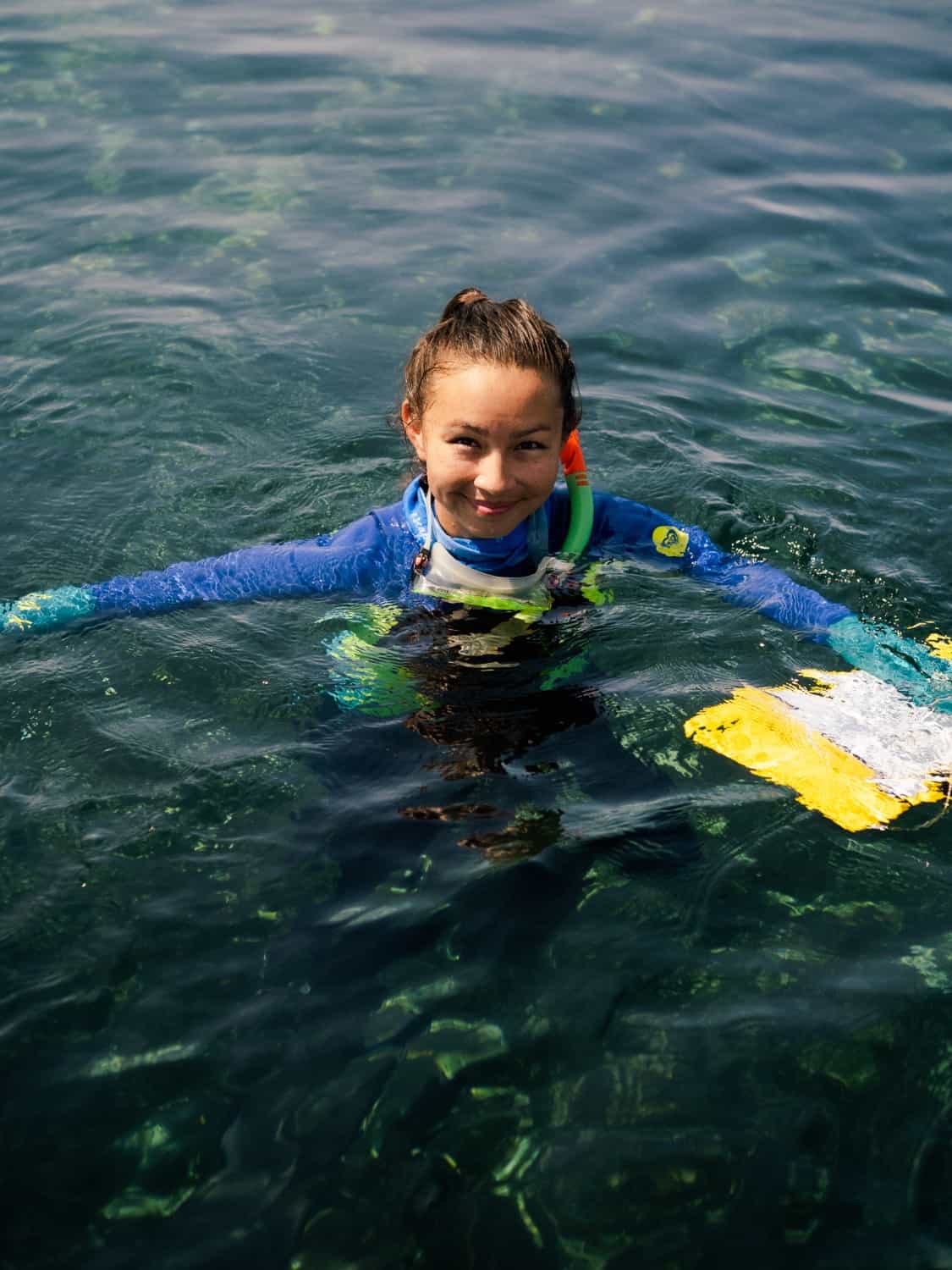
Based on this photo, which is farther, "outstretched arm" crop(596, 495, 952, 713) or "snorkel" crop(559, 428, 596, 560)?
"snorkel" crop(559, 428, 596, 560)

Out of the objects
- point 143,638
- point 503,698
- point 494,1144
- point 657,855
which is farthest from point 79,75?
point 494,1144

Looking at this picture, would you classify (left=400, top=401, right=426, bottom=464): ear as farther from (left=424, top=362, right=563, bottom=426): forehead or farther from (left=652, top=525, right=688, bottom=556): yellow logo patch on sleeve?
(left=652, top=525, right=688, bottom=556): yellow logo patch on sleeve

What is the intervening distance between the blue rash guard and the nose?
1.12ft

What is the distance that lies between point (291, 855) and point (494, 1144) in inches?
37.3

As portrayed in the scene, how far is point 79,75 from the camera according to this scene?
945 centimetres

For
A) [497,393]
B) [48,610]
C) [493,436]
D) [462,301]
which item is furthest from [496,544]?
[48,610]

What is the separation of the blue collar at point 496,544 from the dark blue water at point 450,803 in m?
0.26

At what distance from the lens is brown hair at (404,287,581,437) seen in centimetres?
346

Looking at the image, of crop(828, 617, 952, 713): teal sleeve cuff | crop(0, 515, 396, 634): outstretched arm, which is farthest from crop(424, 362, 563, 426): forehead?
crop(828, 617, 952, 713): teal sleeve cuff

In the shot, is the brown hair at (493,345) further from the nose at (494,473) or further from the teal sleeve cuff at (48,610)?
the teal sleeve cuff at (48,610)

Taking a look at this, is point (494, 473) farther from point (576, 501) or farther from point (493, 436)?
point (576, 501)

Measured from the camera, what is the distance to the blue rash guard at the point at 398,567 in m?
3.80

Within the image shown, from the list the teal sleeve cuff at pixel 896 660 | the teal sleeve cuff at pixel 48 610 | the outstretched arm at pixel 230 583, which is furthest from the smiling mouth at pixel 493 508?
the teal sleeve cuff at pixel 48 610

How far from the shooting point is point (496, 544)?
12.5ft
